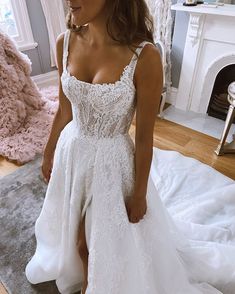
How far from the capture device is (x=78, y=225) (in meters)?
0.98

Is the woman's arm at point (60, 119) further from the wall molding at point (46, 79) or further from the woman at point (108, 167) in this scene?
the wall molding at point (46, 79)

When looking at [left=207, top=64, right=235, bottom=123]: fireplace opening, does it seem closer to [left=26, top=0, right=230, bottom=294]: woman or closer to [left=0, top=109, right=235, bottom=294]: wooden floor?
[left=0, top=109, right=235, bottom=294]: wooden floor

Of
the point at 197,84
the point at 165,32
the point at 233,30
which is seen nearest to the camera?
the point at 233,30

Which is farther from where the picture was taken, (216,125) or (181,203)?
(216,125)

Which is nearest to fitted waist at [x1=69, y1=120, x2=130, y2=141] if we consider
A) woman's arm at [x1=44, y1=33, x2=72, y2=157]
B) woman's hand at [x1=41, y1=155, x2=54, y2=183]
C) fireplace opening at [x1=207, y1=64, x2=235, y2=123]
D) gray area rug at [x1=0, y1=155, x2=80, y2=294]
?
woman's arm at [x1=44, y1=33, x2=72, y2=157]

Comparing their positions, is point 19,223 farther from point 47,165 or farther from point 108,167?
point 108,167

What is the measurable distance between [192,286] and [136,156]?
68 centimetres

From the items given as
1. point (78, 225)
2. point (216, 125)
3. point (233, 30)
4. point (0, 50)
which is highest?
point (233, 30)

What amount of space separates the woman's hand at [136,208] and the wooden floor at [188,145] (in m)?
1.23

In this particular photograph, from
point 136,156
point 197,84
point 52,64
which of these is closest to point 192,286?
point 136,156

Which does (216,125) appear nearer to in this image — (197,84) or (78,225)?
(197,84)

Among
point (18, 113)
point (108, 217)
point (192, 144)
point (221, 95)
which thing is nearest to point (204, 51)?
point (221, 95)

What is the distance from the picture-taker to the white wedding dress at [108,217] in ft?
2.56

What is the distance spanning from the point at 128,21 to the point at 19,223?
1.30m
